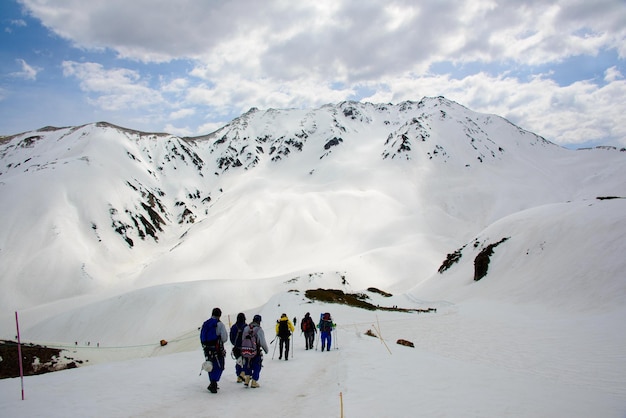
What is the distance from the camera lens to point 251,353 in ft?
38.7

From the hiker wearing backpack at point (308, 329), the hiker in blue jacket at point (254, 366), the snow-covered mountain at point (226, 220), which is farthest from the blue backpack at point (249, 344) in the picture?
the snow-covered mountain at point (226, 220)

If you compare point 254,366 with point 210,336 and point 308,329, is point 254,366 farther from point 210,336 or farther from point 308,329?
point 308,329

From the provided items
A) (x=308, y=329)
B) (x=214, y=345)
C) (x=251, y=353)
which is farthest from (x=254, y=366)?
(x=308, y=329)

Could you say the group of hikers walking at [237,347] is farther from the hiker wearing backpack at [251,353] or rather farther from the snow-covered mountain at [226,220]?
the snow-covered mountain at [226,220]

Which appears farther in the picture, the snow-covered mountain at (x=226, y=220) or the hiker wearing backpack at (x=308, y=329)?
the snow-covered mountain at (x=226, y=220)

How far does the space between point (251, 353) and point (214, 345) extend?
52.2 inches

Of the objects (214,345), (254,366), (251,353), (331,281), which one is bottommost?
(254,366)

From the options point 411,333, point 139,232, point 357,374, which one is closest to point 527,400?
point 357,374

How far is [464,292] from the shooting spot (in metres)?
43.7

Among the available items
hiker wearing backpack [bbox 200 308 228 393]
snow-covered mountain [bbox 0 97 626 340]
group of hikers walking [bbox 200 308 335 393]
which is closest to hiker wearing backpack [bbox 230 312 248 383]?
group of hikers walking [bbox 200 308 335 393]

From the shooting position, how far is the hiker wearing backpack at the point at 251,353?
11742mm

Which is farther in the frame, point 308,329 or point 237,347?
point 308,329

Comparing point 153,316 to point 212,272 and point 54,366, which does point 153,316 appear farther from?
point 212,272

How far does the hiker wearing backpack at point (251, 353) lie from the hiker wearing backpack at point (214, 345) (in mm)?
797
